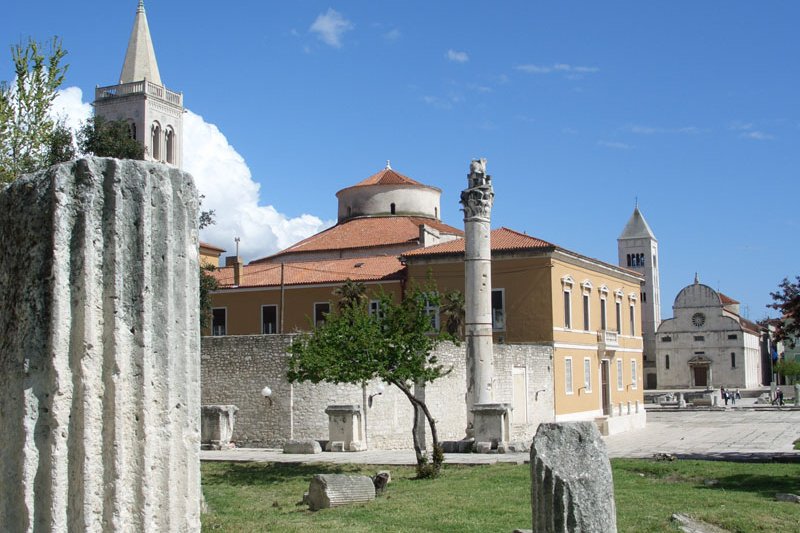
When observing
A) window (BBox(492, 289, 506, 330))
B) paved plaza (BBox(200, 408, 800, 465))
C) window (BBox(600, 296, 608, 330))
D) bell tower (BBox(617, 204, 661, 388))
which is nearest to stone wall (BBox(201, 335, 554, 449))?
paved plaza (BBox(200, 408, 800, 465))

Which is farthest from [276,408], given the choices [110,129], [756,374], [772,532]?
[756,374]

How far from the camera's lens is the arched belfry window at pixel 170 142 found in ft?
215

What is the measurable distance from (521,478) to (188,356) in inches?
Answer: 563

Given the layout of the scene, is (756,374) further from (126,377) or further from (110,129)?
(126,377)

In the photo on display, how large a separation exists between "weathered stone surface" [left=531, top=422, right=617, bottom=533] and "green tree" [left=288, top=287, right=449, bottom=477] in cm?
1000

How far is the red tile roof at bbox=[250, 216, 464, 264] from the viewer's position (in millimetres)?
46062

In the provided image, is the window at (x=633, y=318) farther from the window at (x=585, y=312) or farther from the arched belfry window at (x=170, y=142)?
the arched belfry window at (x=170, y=142)

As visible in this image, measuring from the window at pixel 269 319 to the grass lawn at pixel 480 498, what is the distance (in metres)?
19.3

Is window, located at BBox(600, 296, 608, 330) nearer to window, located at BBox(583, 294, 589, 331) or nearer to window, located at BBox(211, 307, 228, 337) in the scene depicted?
window, located at BBox(583, 294, 589, 331)

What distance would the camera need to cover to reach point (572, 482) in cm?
839

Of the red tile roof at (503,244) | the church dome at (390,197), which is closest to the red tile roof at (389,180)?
the church dome at (390,197)

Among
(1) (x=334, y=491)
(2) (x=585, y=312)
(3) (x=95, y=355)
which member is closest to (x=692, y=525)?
(1) (x=334, y=491)

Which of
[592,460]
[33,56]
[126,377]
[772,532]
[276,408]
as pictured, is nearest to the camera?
[126,377]

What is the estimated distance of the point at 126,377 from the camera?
3768 mm
